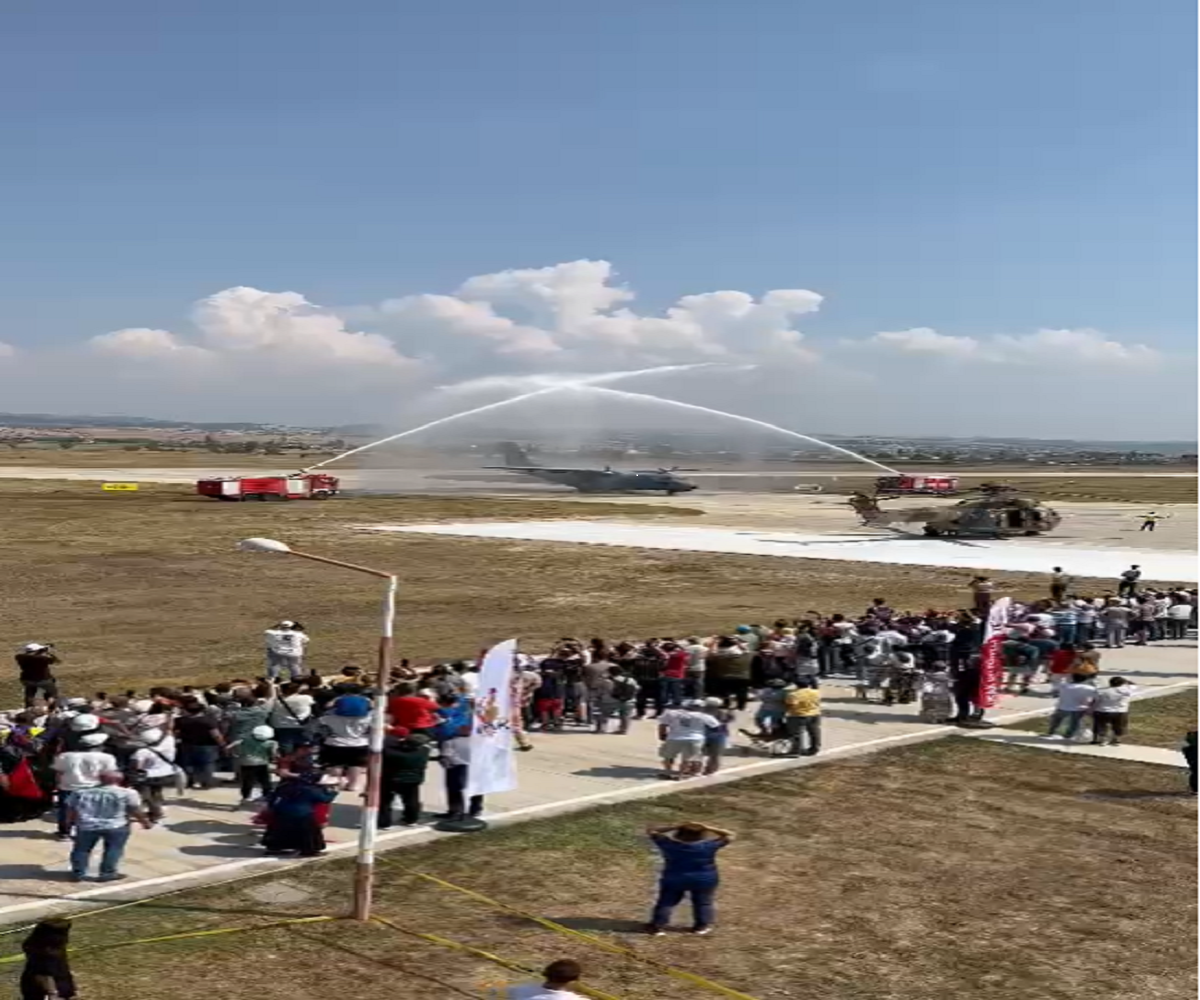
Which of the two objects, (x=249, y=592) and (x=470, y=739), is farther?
(x=249, y=592)

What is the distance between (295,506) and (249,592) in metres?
35.7

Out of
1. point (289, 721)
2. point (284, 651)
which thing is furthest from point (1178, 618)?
point (289, 721)

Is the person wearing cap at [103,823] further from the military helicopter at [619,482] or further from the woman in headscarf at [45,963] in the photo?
the military helicopter at [619,482]

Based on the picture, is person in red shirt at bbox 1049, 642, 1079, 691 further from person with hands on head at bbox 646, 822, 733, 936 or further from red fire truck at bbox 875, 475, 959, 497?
red fire truck at bbox 875, 475, 959, 497

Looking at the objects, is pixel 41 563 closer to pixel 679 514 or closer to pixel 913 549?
pixel 913 549

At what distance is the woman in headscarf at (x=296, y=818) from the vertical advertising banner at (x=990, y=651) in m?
12.1

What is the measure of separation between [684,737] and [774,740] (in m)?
2.68

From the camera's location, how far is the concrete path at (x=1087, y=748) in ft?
62.5

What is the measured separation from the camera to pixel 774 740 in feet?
61.9

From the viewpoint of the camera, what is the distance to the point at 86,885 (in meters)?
12.3

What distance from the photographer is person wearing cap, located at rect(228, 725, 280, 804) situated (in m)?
15.3

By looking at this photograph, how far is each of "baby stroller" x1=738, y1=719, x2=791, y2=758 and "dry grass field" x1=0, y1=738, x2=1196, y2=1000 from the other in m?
1.85

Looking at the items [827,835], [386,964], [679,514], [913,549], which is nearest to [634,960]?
[386,964]

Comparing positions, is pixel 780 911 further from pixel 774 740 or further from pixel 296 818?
pixel 774 740
